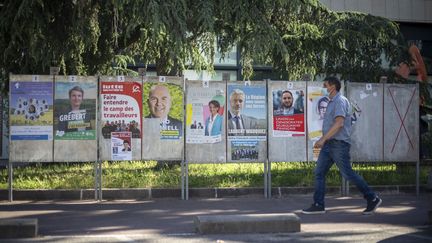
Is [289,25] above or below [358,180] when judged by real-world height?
above

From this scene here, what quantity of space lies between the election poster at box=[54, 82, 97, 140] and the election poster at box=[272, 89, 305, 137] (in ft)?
10.7

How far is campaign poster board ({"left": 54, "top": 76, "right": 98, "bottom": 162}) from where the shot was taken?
944 centimetres

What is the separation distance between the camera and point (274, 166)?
13812 millimetres

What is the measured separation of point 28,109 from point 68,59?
3163 mm

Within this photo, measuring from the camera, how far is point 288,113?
10.1 metres

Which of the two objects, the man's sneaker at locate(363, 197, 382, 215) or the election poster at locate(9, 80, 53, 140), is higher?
the election poster at locate(9, 80, 53, 140)

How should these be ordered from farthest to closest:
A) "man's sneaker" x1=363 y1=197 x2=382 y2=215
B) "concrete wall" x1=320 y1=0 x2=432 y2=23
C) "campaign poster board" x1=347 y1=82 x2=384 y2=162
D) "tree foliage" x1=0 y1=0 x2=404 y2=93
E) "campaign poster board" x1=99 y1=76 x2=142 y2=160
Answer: "concrete wall" x1=320 y1=0 x2=432 y2=23 < "campaign poster board" x1=347 y1=82 x2=384 y2=162 < "campaign poster board" x1=99 y1=76 x2=142 y2=160 < "tree foliage" x1=0 y1=0 x2=404 y2=93 < "man's sneaker" x1=363 y1=197 x2=382 y2=215

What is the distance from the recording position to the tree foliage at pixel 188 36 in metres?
8.73

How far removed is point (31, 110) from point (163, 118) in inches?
89.1

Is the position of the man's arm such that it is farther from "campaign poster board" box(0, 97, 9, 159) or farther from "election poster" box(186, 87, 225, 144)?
"campaign poster board" box(0, 97, 9, 159)

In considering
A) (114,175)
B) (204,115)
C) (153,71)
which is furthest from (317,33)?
(153,71)

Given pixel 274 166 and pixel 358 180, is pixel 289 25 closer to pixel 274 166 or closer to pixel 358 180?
pixel 274 166

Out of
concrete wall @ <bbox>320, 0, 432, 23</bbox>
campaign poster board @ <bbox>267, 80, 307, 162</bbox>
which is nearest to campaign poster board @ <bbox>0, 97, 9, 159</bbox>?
campaign poster board @ <bbox>267, 80, 307, 162</bbox>

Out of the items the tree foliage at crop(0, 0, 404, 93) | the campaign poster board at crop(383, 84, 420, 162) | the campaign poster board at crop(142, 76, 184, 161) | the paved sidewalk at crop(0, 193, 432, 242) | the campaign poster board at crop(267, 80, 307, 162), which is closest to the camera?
the paved sidewalk at crop(0, 193, 432, 242)
